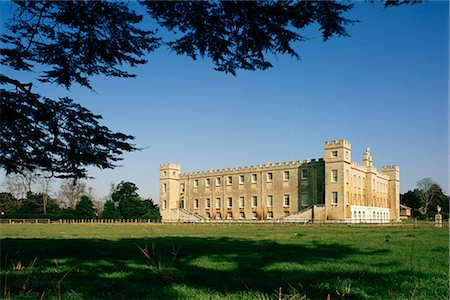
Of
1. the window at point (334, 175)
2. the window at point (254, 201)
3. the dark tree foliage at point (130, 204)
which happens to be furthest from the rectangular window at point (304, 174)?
the dark tree foliage at point (130, 204)

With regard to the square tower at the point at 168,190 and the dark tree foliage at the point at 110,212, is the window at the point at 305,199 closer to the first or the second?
the square tower at the point at 168,190

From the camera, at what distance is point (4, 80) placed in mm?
6945

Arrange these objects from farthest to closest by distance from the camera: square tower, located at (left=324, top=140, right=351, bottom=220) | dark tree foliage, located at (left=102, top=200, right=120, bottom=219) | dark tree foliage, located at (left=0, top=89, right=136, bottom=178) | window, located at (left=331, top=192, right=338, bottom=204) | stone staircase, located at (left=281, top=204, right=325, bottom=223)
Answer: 1. dark tree foliage, located at (left=102, top=200, right=120, bottom=219)
2. stone staircase, located at (left=281, top=204, right=325, bottom=223)
3. window, located at (left=331, top=192, right=338, bottom=204)
4. square tower, located at (left=324, top=140, right=351, bottom=220)
5. dark tree foliage, located at (left=0, top=89, right=136, bottom=178)

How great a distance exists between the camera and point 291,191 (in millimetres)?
53031

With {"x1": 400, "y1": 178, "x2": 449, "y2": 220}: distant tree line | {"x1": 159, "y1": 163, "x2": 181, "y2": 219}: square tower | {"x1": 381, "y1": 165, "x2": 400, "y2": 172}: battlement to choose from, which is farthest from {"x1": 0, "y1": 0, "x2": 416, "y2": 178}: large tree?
{"x1": 400, "y1": 178, "x2": 449, "y2": 220}: distant tree line

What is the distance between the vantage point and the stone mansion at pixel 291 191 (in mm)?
47650

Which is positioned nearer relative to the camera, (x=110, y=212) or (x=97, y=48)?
(x=97, y=48)

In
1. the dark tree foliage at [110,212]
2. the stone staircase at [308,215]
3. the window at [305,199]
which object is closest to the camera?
the stone staircase at [308,215]

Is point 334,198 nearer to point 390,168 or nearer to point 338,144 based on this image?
point 338,144

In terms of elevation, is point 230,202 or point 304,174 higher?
point 304,174

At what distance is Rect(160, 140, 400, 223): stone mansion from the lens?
4765 centimetres

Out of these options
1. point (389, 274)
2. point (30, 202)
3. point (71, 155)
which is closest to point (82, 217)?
point (30, 202)

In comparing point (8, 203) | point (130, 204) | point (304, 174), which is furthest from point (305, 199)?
point (8, 203)

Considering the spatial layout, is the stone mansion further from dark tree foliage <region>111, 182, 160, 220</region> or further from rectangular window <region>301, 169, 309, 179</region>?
dark tree foliage <region>111, 182, 160, 220</region>
